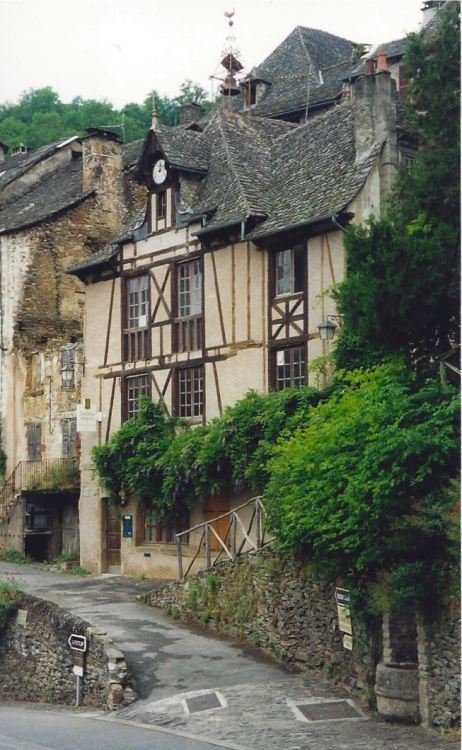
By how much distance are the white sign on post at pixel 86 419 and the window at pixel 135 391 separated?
3.22 feet

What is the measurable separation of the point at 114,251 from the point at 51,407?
6472 mm

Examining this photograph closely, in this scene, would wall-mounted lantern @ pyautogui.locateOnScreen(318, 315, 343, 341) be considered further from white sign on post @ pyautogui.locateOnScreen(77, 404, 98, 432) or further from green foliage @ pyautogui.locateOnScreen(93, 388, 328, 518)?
white sign on post @ pyautogui.locateOnScreen(77, 404, 98, 432)

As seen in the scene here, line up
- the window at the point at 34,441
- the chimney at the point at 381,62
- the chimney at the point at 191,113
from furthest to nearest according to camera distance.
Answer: the chimney at the point at 191,113, the window at the point at 34,441, the chimney at the point at 381,62

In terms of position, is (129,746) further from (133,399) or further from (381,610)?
(133,399)

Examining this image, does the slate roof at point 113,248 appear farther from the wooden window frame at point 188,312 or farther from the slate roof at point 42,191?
the slate roof at point 42,191

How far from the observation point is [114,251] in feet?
96.9

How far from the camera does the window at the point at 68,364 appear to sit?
33344 millimetres

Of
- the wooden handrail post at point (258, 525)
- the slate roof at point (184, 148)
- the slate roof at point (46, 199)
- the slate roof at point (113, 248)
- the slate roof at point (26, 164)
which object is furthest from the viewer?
the slate roof at point (26, 164)

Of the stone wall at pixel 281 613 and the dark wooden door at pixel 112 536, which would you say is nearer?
the stone wall at pixel 281 613

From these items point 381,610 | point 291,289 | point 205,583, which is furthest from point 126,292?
point 381,610

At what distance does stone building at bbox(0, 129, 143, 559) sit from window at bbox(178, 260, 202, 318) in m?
6.09

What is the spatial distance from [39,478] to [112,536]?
481cm

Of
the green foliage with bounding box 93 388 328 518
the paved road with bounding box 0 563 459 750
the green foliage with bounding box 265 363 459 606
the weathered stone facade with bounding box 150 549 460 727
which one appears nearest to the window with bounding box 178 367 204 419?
the green foliage with bounding box 93 388 328 518

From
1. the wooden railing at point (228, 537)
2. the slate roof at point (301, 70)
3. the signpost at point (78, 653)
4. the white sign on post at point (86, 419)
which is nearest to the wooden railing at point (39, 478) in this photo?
the white sign on post at point (86, 419)
